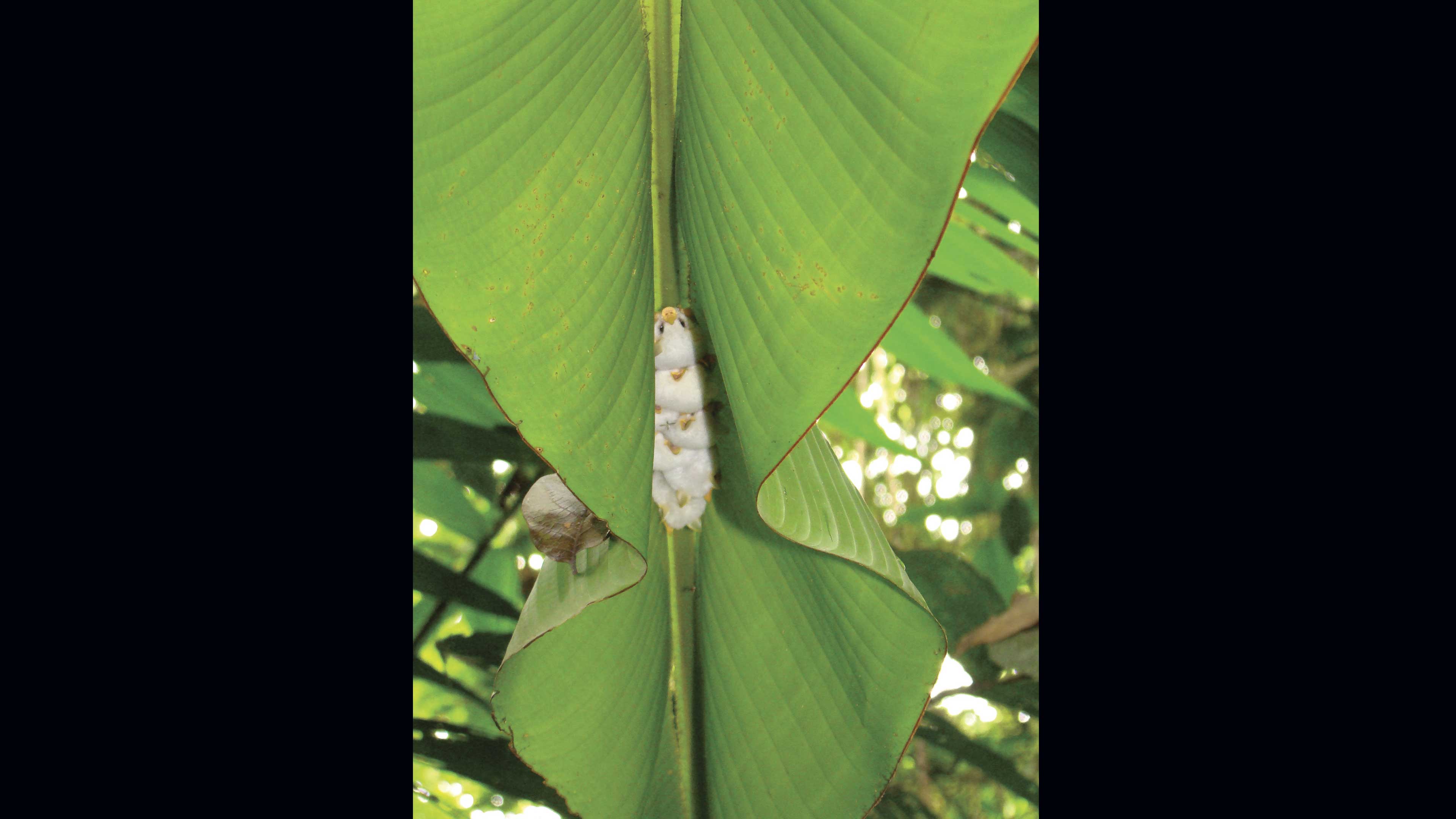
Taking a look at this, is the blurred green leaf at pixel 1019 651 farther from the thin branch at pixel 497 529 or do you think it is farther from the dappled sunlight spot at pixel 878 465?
the thin branch at pixel 497 529

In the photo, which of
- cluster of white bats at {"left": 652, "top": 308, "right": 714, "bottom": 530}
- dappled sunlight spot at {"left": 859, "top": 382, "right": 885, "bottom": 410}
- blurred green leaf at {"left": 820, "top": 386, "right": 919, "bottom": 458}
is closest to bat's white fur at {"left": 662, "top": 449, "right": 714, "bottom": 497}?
cluster of white bats at {"left": 652, "top": 308, "right": 714, "bottom": 530}

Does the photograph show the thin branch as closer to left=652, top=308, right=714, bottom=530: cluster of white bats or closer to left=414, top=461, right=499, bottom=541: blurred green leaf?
left=414, top=461, right=499, bottom=541: blurred green leaf

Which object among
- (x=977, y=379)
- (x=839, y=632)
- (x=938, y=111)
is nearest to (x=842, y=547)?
(x=839, y=632)

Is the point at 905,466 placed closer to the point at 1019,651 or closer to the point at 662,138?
the point at 1019,651

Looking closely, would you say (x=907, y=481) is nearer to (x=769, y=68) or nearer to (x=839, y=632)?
(x=839, y=632)

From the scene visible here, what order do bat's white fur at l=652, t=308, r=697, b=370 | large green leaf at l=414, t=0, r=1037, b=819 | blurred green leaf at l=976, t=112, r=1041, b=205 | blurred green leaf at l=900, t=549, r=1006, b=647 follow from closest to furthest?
large green leaf at l=414, t=0, r=1037, b=819 < bat's white fur at l=652, t=308, r=697, b=370 < blurred green leaf at l=976, t=112, r=1041, b=205 < blurred green leaf at l=900, t=549, r=1006, b=647

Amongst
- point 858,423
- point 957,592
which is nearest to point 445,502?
point 858,423
